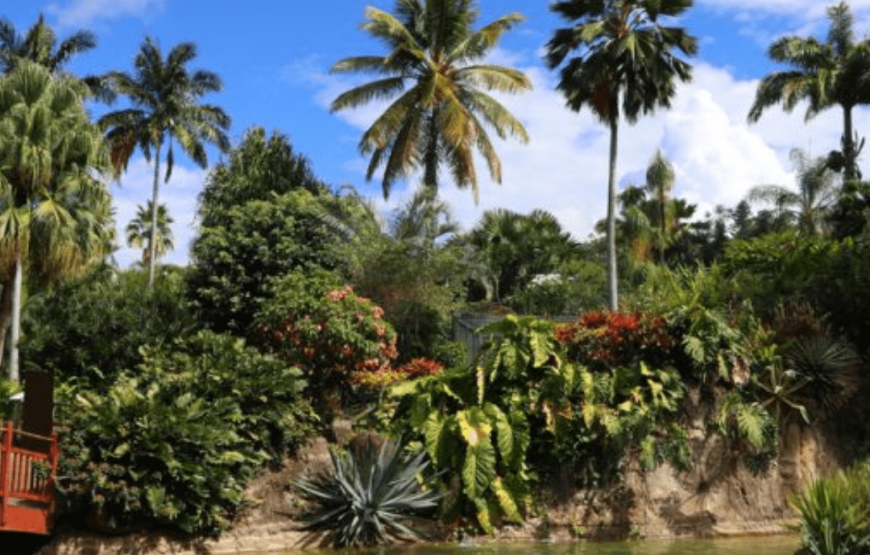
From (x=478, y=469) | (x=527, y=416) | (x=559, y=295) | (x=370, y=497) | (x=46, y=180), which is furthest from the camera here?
(x=559, y=295)

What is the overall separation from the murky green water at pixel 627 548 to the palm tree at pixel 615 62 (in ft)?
46.5

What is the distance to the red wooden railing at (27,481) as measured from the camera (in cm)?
1301

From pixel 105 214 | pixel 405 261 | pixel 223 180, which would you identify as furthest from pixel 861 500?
pixel 223 180

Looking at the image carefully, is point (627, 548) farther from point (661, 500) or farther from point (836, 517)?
point (836, 517)

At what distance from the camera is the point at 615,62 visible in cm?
3016

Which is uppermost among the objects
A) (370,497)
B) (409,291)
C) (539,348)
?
(409,291)

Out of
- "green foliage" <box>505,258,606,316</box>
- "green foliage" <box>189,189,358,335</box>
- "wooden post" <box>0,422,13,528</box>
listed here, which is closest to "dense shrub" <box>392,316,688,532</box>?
"wooden post" <box>0,422,13,528</box>

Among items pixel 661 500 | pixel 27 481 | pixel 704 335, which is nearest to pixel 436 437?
pixel 661 500

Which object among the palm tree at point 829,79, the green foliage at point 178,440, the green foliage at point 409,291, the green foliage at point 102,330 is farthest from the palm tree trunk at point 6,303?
the palm tree at point 829,79

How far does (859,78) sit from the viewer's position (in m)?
36.9

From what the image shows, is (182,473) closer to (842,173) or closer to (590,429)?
(590,429)

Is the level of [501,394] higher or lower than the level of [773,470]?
higher

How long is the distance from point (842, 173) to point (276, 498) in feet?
96.2

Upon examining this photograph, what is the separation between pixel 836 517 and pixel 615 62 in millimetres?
23046
